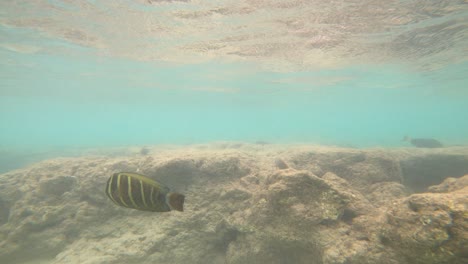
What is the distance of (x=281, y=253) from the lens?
4520 mm

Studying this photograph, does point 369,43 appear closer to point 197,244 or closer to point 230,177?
point 230,177

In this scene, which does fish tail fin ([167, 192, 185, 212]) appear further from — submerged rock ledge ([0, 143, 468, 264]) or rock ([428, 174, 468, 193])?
rock ([428, 174, 468, 193])

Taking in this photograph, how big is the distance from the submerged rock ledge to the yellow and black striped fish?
2.44 m

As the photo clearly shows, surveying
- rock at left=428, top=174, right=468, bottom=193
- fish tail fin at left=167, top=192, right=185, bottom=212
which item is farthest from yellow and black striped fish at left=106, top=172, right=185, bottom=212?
rock at left=428, top=174, right=468, bottom=193

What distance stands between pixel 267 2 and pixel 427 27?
1074cm

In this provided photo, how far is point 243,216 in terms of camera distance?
4902 mm

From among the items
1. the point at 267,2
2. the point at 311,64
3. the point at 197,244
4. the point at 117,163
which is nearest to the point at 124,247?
the point at 197,244

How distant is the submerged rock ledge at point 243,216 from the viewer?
3.19 meters

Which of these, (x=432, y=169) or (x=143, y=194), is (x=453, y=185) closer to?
(x=432, y=169)

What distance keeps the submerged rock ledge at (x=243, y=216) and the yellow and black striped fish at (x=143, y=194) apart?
2.44 metres

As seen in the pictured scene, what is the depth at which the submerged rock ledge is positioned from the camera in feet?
10.5

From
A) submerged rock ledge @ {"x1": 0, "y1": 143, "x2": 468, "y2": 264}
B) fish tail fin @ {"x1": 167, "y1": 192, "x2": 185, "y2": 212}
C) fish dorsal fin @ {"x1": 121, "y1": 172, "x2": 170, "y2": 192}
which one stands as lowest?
submerged rock ledge @ {"x1": 0, "y1": 143, "x2": 468, "y2": 264}

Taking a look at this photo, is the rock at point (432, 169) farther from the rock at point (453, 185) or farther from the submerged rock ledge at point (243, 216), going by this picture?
the rock at point (453, 185)

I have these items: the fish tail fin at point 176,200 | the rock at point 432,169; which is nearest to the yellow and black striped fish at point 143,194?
the fish tail fin at point 176,200
